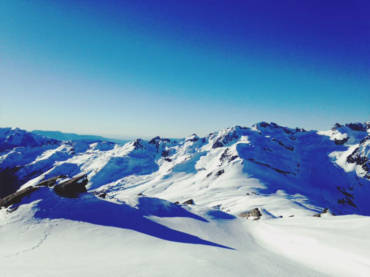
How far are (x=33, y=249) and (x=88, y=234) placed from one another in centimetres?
358

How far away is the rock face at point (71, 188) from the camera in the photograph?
23531mm

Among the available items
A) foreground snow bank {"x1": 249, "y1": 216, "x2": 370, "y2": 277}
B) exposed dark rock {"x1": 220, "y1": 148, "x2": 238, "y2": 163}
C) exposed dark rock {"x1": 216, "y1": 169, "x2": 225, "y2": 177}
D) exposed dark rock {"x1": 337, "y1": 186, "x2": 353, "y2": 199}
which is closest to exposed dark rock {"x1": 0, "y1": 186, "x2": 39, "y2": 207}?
foreground snow bank {"x1": 249, "y1": 216, "x2": 370, "y2": 277}

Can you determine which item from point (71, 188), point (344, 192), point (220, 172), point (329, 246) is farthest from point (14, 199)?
point (344, 192)

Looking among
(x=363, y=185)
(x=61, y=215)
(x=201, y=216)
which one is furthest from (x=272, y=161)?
(x=61, y=215)

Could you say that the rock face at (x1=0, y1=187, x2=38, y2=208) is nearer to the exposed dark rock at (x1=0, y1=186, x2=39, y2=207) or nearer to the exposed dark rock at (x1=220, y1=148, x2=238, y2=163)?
the exposed dark rock at (x1=0, y1=186, x2=39, y2=207)

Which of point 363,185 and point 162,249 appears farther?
point 363,185

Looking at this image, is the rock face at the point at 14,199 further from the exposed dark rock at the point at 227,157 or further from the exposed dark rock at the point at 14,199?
the exposed dark rock at the point at 227,157

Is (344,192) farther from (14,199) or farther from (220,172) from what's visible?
(14,199)

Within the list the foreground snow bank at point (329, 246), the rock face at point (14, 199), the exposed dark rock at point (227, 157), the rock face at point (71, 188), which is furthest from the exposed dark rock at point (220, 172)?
the rock face at point (14, 199)

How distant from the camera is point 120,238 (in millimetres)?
15711

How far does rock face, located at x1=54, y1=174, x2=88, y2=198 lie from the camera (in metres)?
23.5

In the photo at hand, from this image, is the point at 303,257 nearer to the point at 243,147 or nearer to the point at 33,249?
the point at 33,249

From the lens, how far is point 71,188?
80.2ft

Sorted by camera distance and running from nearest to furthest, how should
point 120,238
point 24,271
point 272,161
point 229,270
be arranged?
point 24,271 < point 229,270 < point 120,238 < point 272,161
